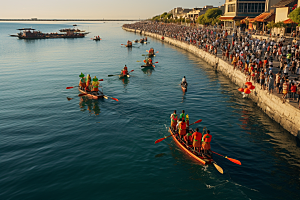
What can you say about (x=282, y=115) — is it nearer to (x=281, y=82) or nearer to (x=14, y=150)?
(x=281, y=82)

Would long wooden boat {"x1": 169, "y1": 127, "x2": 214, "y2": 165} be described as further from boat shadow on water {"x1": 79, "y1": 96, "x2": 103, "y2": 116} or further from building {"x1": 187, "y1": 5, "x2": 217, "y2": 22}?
building {"x1": 187, "y1": 5, "x2": 217, "y2": 22}

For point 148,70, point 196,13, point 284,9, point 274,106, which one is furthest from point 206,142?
point 196,13

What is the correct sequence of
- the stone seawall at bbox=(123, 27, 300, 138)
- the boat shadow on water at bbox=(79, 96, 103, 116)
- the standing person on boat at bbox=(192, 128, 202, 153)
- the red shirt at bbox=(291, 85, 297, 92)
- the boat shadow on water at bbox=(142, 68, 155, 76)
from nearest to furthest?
the standing person on boat at bbox=(192, 128, 202, 153)
the stone seawall at bbox=(123, 27, 300, 138)
the red shirt at bbox=(291, 85, 297, 92)
the boat shadow on water at bbox=(79, 96, 103, 116)
the boat shadow on water at bbox=(142, 68, 155, 76)

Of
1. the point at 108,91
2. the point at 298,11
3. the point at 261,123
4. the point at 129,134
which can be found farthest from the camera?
the point at 298,11

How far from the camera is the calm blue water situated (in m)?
14.4

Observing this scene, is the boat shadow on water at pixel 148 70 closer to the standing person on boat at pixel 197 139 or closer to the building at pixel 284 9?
the building at pixel 284 9

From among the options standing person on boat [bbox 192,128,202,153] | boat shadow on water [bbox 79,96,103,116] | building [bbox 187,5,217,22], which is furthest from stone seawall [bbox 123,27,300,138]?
building [bbox 187,5,217,22]

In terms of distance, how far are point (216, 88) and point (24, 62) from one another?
152 feet

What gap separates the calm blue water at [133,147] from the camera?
1445 cm

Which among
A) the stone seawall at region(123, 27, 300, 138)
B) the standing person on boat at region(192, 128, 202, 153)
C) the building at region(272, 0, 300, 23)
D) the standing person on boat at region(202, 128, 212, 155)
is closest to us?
the standing person on boat at region(202, 128, 212, 155)

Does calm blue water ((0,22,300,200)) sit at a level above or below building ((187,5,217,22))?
below

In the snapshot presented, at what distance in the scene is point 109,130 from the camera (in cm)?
2217

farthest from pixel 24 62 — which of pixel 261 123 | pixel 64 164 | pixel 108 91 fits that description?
pixel 261 123

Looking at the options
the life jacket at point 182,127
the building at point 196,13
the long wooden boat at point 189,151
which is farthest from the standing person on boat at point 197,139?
the building at point 196,13
